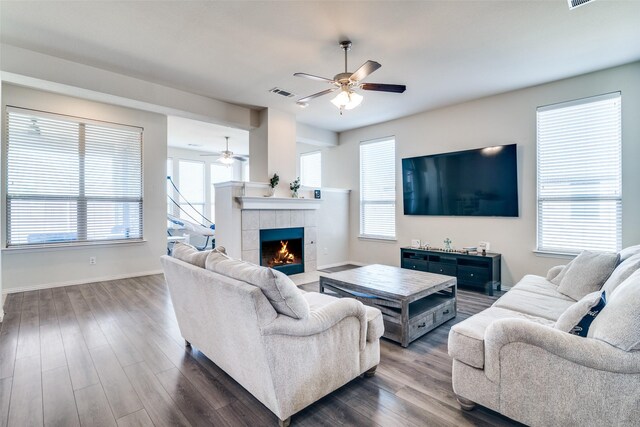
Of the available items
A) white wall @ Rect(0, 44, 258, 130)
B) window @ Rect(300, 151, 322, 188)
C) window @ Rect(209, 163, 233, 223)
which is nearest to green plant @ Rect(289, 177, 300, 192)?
white wall @ Rect(0, 44, 258, 130)

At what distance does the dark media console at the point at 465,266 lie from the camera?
14.6 ft

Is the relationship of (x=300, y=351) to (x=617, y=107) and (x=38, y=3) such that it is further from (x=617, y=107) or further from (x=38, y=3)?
(x=617, y=107)

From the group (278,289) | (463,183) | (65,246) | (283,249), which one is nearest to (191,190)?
(65,246)

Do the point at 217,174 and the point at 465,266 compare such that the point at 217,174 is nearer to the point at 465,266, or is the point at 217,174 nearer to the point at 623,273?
the point at 465,266

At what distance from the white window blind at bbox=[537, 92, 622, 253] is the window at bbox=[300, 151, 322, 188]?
4646 mm

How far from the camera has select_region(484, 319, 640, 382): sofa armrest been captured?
144 cm

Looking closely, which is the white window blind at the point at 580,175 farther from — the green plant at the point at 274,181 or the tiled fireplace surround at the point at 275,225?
the green plant at the point at 274,181

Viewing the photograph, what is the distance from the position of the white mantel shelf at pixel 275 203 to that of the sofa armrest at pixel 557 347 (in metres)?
3.77

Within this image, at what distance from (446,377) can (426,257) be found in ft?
9.92

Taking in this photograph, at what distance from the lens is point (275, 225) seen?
5.21 meters

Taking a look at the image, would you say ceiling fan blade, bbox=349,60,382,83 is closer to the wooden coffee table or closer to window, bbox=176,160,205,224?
the wooden coffee table

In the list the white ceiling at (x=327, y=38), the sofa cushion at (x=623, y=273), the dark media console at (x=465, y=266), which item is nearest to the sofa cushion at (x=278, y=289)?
the sofa cushion at (x=623, y=273)

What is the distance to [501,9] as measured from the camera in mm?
2715

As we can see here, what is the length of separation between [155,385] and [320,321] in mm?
1359
